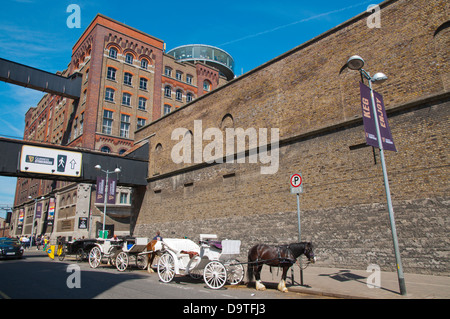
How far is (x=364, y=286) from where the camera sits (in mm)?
8703

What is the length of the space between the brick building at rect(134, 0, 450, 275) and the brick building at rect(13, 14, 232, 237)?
20.3 meters

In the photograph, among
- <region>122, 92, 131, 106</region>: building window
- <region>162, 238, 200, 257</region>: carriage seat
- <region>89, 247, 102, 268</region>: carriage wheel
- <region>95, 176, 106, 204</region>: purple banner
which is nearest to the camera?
<region>162, 238, 200, 257</region>: carriage seat

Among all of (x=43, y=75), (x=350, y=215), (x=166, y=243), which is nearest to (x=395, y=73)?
(x=350, y=215)

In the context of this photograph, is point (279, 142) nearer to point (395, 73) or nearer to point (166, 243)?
point (395, 73)

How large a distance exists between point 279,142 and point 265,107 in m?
2.49

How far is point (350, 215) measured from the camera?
13.0 metres

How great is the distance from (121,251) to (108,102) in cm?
2905

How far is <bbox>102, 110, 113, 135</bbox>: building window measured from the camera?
37756 millimetres

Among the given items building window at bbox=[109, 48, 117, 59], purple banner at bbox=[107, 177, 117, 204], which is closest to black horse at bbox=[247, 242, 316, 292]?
purple banner at bbox=[107, 177, 117, 204]

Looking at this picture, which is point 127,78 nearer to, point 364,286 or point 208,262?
point 208,262

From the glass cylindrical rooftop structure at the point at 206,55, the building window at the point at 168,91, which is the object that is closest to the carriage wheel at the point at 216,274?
the building window at the point at 168,91

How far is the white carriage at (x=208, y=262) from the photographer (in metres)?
9.12

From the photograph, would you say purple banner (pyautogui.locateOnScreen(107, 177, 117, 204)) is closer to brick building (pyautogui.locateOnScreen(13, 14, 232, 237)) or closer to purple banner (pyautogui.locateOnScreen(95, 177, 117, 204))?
purple banner (pyautogui.locateOnScreen(95, 177, 117, 204))

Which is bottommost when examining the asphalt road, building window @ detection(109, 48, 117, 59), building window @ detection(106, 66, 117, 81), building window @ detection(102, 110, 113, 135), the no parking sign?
the asphalt road
